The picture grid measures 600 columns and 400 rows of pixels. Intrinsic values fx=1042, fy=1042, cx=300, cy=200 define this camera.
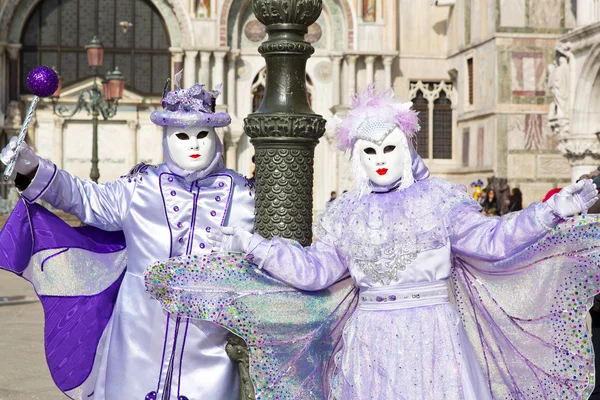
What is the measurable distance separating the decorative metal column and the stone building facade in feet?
57.6

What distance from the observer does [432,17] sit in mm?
23797

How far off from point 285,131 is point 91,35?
19536 millimetres

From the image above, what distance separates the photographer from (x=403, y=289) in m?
3.96

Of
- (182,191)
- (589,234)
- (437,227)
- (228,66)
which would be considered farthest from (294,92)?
(228,66)

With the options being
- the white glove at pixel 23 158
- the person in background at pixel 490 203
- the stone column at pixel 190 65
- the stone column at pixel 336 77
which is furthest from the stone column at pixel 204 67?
the white glove at pixel 23 158

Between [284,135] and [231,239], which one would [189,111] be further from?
[231,239]

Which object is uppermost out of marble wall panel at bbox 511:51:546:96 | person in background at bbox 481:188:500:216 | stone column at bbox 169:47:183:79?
stone column at bbox 169:47:183:79

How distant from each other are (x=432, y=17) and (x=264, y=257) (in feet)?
67.3

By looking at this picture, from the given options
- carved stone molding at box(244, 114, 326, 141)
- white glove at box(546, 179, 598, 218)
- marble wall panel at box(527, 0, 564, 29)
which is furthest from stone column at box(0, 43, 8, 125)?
white glove at box(546, 179, 598, 218)

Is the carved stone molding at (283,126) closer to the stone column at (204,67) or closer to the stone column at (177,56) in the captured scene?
the stone column at (204,67)

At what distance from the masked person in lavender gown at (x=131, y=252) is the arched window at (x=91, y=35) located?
18.7 meters

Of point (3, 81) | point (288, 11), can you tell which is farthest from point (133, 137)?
point (288, 11)

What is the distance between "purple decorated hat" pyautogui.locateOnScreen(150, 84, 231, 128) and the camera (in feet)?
14.9

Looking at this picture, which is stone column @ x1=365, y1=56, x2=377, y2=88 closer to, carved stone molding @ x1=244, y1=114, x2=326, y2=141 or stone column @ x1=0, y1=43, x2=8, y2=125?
stone column @ x1=0, y1=43, x2=8, y2=125
